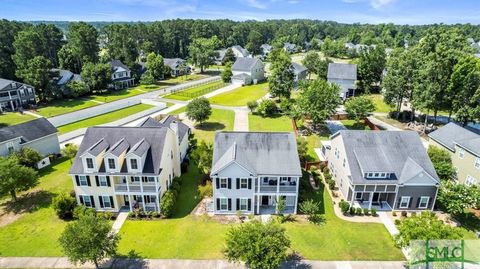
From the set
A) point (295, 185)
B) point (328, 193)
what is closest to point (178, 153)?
point (295, 185)

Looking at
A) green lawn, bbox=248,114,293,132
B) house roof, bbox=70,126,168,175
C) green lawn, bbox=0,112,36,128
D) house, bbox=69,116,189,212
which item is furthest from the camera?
green lawn, bbox=0,112,36,128

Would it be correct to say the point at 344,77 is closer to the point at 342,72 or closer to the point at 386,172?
the point at 342,72

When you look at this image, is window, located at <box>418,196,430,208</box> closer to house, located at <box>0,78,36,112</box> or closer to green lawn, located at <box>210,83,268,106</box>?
green lawn, located at <box>210,83,268,106</box>

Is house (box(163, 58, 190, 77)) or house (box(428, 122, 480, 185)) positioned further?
house (box(163, 58, 190, 77))

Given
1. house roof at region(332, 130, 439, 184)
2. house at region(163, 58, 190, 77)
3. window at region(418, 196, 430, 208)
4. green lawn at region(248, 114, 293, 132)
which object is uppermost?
house at region(163, 58, 190, 77)

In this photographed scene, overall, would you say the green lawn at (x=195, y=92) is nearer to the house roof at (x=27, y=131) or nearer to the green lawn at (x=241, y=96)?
the green lawn at (x=241, y=96)

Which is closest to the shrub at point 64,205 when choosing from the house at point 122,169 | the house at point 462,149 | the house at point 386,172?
the house at point 122,169

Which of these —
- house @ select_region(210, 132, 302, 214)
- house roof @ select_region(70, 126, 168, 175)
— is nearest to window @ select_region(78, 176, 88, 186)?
house roof @ select_region(70, 126, 168, 175)
